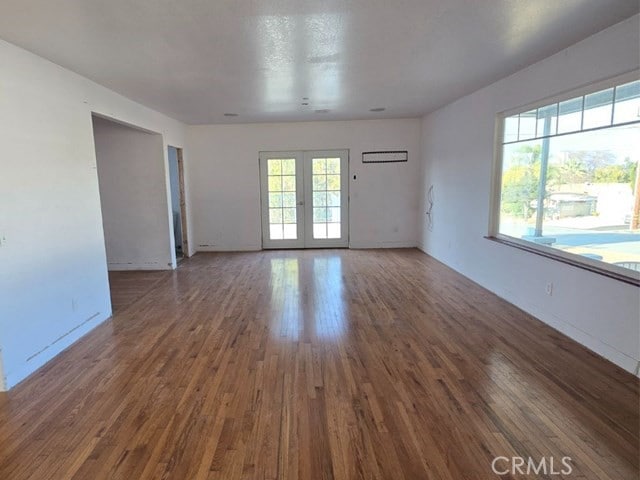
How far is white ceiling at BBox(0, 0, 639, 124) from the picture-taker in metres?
2.26

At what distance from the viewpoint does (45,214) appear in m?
3.00

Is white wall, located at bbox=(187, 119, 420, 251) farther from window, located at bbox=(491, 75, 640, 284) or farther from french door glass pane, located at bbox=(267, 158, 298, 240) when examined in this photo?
window, located at bbox=(491, 75, 640, 284)

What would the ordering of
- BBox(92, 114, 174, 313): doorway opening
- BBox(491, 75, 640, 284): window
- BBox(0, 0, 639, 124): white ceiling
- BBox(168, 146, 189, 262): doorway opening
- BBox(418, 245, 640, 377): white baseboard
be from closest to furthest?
BBox(0, 0, 639, 124): white ceiling → BBox(418, 245, 640, 377): white baseboard → BBox(491, 75, 640, 284): window → BBox(92, 114, 174, 313): doorway opening → BBox(168, 146, 189, 262): doorway opening

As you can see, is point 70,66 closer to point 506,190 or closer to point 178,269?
point 178,269

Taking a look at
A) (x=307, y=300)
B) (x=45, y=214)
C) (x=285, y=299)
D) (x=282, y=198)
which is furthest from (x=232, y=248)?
(x=45, y=214)

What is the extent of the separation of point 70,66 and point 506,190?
4761 millimetres

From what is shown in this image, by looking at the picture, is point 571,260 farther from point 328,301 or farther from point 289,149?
point 289,149

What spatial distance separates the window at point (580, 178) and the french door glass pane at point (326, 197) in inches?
143

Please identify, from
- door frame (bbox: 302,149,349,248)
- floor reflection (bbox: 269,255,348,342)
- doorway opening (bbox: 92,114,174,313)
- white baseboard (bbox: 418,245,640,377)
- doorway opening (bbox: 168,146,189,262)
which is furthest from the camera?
door frame (bbox: 302,149,349,248)

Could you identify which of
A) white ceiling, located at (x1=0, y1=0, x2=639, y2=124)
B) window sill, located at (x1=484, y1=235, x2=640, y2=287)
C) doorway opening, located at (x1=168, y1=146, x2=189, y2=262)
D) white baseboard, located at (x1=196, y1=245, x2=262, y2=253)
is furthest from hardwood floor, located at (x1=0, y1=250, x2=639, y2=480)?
white baseboard, located at (x1=196, y1=245, x2=262, y2=253)

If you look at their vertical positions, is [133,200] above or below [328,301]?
above

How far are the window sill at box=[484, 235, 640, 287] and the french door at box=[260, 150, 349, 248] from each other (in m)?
3.61

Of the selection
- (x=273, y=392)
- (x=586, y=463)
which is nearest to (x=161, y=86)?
(x=273, y=392)

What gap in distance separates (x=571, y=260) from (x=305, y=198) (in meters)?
5.02
